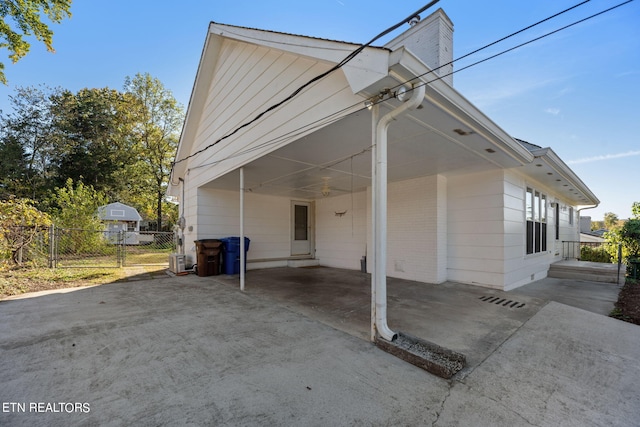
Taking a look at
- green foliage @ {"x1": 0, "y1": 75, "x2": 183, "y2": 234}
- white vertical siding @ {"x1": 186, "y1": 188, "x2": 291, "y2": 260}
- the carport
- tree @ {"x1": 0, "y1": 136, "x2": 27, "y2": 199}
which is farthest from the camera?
green foliage @ {"x1": 0, "y1": 75, "x2": 183, "y2": 234}

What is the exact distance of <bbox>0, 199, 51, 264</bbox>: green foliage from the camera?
21.6 feet

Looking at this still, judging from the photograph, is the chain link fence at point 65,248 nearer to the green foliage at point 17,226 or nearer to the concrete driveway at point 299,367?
the green foliage at point 17,226

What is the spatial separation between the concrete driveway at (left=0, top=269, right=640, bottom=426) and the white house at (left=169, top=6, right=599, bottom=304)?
1076mm

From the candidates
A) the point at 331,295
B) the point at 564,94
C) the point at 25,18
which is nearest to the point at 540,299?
the point at 331,295

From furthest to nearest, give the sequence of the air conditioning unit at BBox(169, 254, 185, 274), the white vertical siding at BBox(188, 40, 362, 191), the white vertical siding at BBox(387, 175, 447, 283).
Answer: the air conditioning unit at BBox(169, 254, 185, 274)
the white vertical siding at BBox(387, 175, 447, 283)
the white vertical siding at BBox(188, 40, 362, 191)

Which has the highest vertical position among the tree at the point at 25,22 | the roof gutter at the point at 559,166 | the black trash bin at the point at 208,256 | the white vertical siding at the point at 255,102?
the tree at the point at 25,22

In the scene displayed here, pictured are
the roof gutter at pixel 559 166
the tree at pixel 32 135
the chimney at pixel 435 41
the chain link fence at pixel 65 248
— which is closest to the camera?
the chimney at pixel 435 41

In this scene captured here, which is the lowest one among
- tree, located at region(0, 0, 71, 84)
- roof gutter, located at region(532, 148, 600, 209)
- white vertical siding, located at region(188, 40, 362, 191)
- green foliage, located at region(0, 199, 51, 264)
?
green foliage, located at region(0, 199, 51, 264)

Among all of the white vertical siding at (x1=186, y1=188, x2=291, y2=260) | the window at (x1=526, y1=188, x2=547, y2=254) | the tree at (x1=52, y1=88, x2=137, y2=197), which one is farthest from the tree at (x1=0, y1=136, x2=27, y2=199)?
the window at (x1=526, y1=188, x2=547, y2=254)

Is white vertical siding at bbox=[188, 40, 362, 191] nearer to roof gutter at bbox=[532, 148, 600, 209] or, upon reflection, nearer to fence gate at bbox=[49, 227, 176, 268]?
fence gate at bbox=[49, 227, 176, 268]

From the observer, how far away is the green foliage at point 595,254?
10328 millimetres

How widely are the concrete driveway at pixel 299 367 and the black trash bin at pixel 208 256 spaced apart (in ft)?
8.95

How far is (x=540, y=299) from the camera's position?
4.89 m

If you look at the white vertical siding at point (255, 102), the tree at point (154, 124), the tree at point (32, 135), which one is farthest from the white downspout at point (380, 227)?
the tree at point (32, 135)
